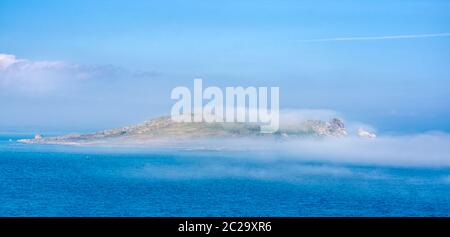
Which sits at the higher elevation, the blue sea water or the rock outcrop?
the rock outcrop

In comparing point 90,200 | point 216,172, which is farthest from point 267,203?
point 90,200

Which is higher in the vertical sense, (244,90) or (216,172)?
(244,90)

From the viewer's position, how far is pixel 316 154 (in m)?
6.49

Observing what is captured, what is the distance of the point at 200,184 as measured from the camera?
21.4ft

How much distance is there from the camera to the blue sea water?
637cm

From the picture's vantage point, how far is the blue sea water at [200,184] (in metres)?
6.37

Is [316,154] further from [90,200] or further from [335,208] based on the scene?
[90,200]

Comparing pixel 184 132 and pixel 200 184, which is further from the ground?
pixel 184 132

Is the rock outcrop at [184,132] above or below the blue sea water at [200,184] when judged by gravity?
above
